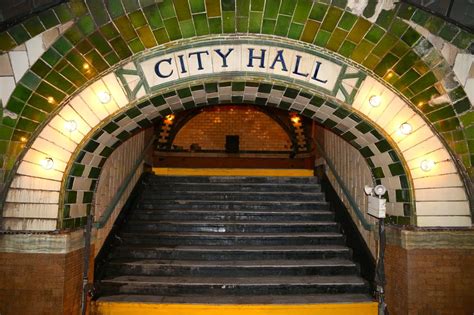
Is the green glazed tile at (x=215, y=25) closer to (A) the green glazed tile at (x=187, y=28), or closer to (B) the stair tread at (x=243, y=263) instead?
(A) the green glazed tile at (x=187, y=28)

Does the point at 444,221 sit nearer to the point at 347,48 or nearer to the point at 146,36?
the point at 347,48

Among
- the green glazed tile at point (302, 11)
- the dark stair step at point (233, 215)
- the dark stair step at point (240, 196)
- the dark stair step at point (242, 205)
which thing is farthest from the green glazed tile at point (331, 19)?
the dark stair step at point (240, 196)

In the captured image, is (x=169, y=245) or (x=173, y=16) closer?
(x=173, y=16)

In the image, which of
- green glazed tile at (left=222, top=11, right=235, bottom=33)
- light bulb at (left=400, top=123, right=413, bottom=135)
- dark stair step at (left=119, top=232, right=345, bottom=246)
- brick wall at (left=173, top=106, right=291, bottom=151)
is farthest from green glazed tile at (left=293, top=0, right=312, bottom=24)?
brick wall at (left=173, top=106, right=291, bottom=151)

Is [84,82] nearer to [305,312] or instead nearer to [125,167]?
[125,167]

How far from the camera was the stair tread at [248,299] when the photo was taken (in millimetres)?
4852

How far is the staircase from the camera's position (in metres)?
5.14

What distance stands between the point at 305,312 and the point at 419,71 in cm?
351

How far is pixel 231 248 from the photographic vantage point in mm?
6031

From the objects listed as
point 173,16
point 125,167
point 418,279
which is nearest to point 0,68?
point 173,16

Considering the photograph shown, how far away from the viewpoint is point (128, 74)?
12.9 feet

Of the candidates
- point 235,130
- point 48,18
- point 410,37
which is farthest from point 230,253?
point 235,130

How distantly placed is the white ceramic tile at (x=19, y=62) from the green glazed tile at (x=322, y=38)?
3.25 metres

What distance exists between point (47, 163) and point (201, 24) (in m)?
2.44
